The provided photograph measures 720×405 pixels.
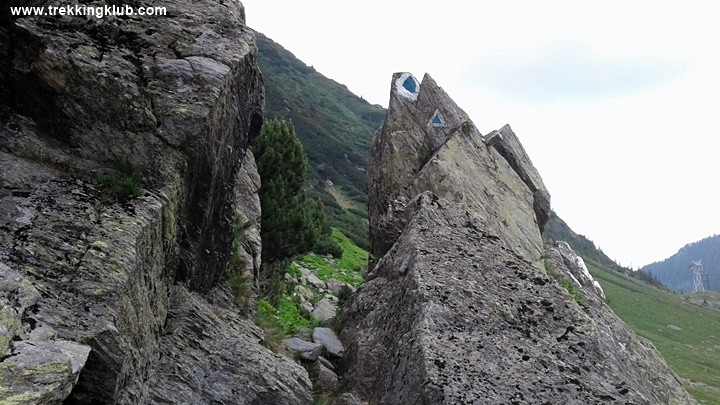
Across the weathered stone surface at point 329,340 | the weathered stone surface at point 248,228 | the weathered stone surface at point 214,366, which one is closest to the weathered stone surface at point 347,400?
the weathered stone surface at point 214,366

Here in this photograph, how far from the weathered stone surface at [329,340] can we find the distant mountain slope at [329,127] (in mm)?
41634

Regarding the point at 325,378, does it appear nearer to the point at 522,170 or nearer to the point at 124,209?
the point at 124,209

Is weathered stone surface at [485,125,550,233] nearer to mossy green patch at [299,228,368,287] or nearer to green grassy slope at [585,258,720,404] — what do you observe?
mossy green patch at [299,228,368,287]

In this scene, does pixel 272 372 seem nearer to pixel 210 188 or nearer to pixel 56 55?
pixel 210 188

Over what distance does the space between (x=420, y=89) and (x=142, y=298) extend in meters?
15.5

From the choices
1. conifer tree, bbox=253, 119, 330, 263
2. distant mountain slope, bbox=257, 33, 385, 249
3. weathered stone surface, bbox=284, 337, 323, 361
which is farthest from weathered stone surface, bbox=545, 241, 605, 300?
distant mountain slope, bbox=257, 33, 385, 249

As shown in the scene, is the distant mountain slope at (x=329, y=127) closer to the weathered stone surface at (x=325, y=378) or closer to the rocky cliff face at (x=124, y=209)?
the weathered stone surface at (x=325, y=378)

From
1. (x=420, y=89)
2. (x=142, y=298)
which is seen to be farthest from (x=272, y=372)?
(x=420, y=89)

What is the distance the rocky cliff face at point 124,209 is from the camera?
689 cm

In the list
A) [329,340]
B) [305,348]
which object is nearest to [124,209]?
[305,348]

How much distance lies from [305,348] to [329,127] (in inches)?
4316

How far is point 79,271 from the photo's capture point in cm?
736

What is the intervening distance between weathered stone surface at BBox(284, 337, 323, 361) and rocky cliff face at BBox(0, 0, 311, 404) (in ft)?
5.07

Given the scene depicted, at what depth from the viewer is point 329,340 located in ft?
46.2
